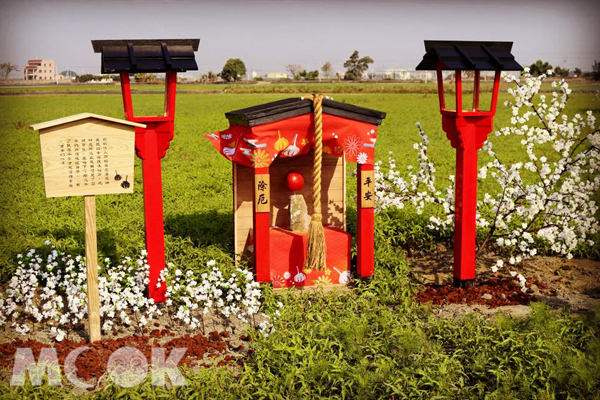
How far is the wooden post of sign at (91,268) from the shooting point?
4.44 meters

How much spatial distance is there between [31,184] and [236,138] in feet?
19.9

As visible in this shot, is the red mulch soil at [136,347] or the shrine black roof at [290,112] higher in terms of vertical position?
the shrine black roof at [290,112]

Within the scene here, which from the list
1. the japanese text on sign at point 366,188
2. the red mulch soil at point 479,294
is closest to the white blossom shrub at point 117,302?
the japanese text on sign at point 366,188

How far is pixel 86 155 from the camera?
438cm

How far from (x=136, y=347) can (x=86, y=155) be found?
56.2 inches

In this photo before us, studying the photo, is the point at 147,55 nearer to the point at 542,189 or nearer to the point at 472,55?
the point at 472,55

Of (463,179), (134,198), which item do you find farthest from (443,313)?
(134,198)

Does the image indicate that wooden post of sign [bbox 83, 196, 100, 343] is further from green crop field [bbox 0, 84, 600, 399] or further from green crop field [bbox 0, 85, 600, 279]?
green crop field [bbox 0, 85, 600, 279]

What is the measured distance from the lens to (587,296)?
5.66 metres

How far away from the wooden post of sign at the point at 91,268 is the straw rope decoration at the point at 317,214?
184 centimetres

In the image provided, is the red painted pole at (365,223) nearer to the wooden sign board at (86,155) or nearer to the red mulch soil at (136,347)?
the red mulch soil at (136,347)

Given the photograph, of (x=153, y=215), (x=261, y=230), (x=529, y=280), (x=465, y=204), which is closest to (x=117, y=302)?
(x=153, y=215)

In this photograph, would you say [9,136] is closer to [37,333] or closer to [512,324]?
[37,333]

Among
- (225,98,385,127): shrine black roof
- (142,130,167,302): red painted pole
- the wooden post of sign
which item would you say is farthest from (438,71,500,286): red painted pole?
the wooden post of sign
